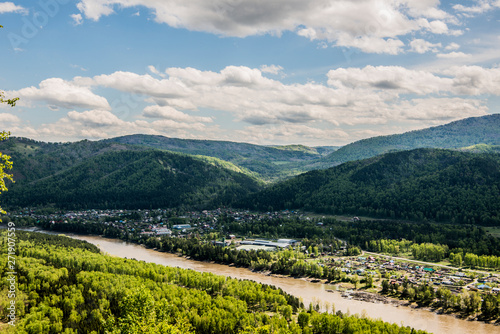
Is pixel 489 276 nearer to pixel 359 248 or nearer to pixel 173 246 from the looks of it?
pixel 359 248

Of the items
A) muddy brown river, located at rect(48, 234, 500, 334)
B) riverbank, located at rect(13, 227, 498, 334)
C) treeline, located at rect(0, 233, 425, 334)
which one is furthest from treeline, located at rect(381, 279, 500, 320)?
treeline, located at rect(0, 233, 425, 334)

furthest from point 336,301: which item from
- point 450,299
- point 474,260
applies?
point 474,260

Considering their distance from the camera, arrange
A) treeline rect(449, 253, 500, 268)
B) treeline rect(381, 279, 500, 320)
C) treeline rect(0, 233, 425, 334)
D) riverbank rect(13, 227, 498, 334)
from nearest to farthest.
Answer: treeline rect(0, 233, 425, 334) → riverbank rect(13, 227, 498, 334) → treeline rect(381, 279, 500, 320) → treeline rect(449, 253, 500, 268)

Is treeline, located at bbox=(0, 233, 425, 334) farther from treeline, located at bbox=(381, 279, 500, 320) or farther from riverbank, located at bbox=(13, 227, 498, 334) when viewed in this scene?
treeline, located at bbox=(381, 279, 500, 320)

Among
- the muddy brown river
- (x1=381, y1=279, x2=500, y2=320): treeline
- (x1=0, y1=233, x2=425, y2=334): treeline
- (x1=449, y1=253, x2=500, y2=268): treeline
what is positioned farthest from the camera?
(x1=449, y1=253, x2=500, y2=268): treeline

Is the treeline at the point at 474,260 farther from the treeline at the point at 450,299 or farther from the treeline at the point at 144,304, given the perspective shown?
the treeline at the point at 144,304

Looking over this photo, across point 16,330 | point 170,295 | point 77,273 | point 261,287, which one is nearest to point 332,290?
point 261,287

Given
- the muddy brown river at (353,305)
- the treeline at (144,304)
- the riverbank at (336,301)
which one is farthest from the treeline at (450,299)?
the treeline at (144,304)

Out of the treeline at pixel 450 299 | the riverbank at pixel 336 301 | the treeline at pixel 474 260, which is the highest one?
the treeline at pixel 474 260

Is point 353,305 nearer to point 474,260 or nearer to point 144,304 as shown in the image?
point 144,304
